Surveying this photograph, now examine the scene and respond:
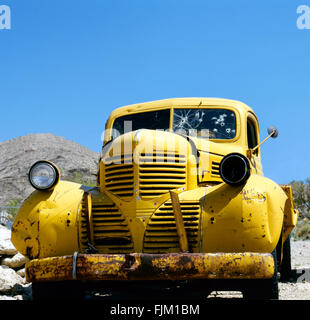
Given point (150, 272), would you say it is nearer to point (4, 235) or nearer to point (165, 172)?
point (165, 172)

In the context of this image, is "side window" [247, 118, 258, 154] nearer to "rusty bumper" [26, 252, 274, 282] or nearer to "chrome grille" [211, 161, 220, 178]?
"chrome grille" [211, 161, 220, 178]

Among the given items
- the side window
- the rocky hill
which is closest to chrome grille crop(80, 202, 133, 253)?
the side window

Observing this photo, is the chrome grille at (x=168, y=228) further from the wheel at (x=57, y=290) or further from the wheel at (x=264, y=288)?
the wheel at (x=57, y=290)

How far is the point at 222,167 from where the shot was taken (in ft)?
15.5

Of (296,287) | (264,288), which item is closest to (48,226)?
(264,288)

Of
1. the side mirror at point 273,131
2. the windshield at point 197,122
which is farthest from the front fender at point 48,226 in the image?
the side mirror at point 273,131

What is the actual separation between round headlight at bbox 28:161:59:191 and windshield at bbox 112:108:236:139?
1683mm

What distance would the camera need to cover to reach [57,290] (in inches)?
202

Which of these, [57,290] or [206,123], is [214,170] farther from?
[57,290]

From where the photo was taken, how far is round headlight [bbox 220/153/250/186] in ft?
15.3

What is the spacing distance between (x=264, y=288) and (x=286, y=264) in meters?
3.33
